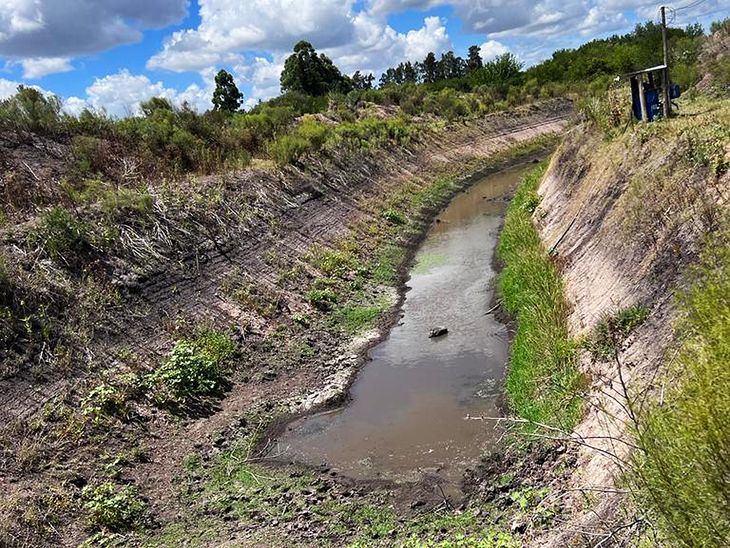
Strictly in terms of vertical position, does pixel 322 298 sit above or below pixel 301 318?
above

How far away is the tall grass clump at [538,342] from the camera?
35.0 feet

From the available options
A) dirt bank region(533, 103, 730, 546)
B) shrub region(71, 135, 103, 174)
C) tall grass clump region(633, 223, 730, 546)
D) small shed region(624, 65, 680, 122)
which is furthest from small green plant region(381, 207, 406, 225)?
tall grass clump region(633, 223, 730, 546)

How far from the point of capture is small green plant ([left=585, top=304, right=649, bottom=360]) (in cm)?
1067

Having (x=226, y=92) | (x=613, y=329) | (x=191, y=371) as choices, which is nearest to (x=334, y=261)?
(x=191, y=371)

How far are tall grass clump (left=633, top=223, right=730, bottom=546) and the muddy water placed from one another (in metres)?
6.20

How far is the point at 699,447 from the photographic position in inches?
153

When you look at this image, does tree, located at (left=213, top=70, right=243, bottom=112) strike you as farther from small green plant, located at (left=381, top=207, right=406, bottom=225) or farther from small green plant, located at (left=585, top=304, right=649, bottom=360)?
small green plant, located at (left=585, top=304, right=649, bottom=360)

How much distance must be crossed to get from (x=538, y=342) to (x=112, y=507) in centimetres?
880

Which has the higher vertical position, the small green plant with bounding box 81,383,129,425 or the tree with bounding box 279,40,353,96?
the tree with bounding box 279,40,353,96

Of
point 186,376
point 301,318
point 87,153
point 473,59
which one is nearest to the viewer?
point 186,376

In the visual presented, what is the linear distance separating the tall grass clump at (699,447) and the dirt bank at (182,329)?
806 centimetres

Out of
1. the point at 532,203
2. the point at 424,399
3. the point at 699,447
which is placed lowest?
the point at 424,399

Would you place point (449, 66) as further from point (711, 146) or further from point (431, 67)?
point (711, 146)

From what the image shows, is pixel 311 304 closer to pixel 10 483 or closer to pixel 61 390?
pixel 61 390
